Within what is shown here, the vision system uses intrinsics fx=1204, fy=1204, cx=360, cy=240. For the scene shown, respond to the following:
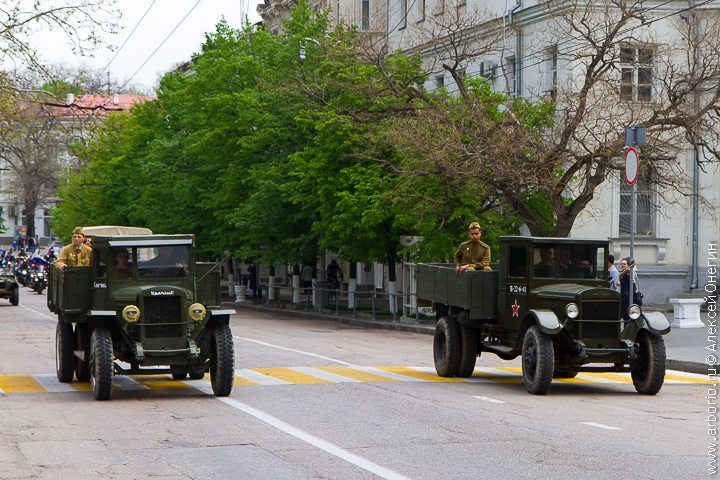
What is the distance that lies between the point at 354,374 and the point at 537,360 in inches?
165

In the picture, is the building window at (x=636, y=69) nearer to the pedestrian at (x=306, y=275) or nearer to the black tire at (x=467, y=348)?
the black tire at (x=467, y=348)

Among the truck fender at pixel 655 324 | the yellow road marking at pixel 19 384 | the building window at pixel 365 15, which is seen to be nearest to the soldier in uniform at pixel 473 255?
the truck fender at pixel 655 324

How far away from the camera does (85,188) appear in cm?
7838

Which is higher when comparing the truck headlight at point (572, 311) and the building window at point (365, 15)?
the building window at point (365, 15)

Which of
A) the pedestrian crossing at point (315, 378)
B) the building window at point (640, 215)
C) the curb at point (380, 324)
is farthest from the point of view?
the building window at point (640, 215)

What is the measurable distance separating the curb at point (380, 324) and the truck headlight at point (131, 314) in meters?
10.0

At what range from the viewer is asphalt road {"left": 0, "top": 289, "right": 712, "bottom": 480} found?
1009 centimetres

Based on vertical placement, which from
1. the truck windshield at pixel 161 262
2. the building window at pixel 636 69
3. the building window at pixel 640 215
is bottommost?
the truck windshield at pixel 161 262

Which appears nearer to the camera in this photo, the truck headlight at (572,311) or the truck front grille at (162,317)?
the truck front grille at (162,317)

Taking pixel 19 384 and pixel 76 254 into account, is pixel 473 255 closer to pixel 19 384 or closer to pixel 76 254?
pixel 76 254

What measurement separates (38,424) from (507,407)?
551cm

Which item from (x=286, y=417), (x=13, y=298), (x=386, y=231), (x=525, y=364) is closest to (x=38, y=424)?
(x=286, y=417)

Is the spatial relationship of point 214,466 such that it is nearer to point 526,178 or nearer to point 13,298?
point 526,178

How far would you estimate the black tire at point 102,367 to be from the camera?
14.8m
